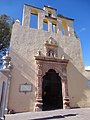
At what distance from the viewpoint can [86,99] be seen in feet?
30.1

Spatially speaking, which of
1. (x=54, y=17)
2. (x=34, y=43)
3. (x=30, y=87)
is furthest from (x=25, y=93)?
(x=54, y=17)

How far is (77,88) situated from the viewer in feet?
30.0

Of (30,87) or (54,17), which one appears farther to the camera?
(54,17)

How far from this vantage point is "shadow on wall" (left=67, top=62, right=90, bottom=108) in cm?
880

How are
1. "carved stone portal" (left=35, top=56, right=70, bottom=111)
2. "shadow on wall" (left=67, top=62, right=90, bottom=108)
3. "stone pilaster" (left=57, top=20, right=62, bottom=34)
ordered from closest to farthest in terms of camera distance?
"carved stone portal" (left=35, top=56, right=70, bottom=111)
"shadow on wall" (left=67, top=62, right=90, bottom=108)
"stone pilaster" (left=57, top=20, right=62, bottom=34)

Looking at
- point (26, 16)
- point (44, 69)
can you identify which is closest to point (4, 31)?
point (26, 16)

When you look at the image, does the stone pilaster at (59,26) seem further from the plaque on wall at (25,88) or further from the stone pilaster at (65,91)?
the plaque on wall at (25,88)

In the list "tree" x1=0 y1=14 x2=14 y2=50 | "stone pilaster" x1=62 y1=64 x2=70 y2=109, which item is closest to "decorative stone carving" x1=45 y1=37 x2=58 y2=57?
"stone pilaster" x1=62 y1=64 x2=70 y2=109

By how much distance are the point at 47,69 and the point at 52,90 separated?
6.22ft

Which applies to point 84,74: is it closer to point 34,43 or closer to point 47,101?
point 47,101

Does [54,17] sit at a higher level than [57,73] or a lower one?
higher

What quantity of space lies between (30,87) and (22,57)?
2.12 m

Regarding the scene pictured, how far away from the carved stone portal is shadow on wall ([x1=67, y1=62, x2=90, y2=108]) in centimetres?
47

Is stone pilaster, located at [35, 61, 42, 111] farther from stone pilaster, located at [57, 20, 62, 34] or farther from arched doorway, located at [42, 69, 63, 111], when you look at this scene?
stone pilaster, located at [57, 20, 62, 34]
